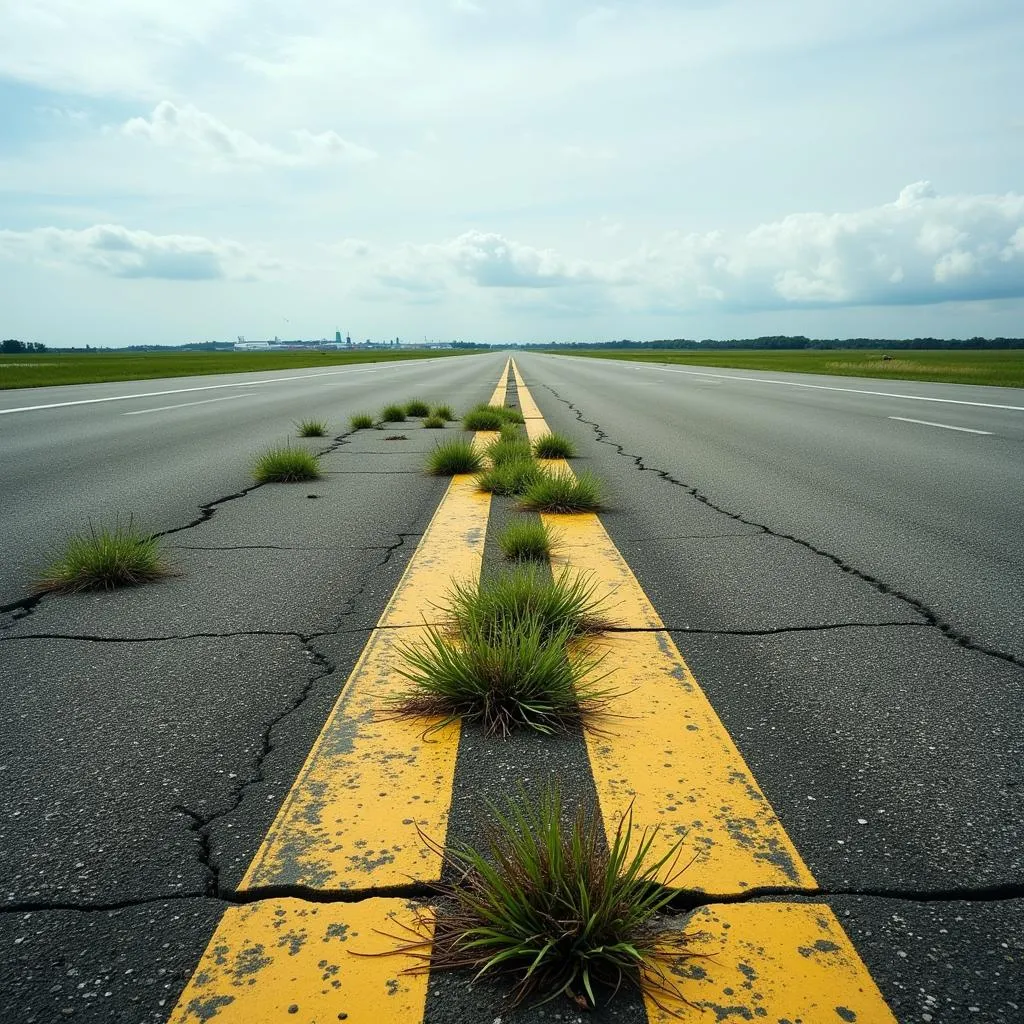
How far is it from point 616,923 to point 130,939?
0.82 metres

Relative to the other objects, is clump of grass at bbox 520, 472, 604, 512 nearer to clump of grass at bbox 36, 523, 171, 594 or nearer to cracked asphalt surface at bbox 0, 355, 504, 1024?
cracked asphalt surface at bbox 0, 355, 504, 1024

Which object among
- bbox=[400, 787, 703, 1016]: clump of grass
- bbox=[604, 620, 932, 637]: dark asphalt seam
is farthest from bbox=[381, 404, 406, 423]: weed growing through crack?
bbox=[400, 787, 703, 1016]: clump of grass

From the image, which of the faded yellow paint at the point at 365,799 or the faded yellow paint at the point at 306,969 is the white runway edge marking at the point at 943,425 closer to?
the faded yellow paint at the point at 365,799

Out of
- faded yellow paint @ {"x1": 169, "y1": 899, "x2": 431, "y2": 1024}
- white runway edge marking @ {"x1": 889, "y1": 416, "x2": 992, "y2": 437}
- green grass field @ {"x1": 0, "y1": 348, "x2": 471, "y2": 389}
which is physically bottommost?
white runway edge marking @ {"x1": 889, "y1": 416, "x2": 992, "y2": 437}

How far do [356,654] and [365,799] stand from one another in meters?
0.85

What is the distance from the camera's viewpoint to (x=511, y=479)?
5.32 metres

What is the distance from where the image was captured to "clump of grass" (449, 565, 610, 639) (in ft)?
8.18

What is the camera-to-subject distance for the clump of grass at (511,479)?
5262mm

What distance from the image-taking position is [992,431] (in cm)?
891

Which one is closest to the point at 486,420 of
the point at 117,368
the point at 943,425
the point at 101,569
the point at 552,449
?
the point at 552,449

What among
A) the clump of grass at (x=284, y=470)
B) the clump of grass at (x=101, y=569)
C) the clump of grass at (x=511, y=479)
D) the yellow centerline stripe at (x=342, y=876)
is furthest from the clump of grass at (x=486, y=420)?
the yellow centerline stripe at (x=342, y=876)

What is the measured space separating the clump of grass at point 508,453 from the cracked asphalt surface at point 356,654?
0.74 metres

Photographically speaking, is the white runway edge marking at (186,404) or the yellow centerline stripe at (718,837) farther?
the white runway edge marking at (186,404)

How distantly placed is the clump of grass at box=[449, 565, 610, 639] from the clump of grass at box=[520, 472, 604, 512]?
Result: 6.47 feet
